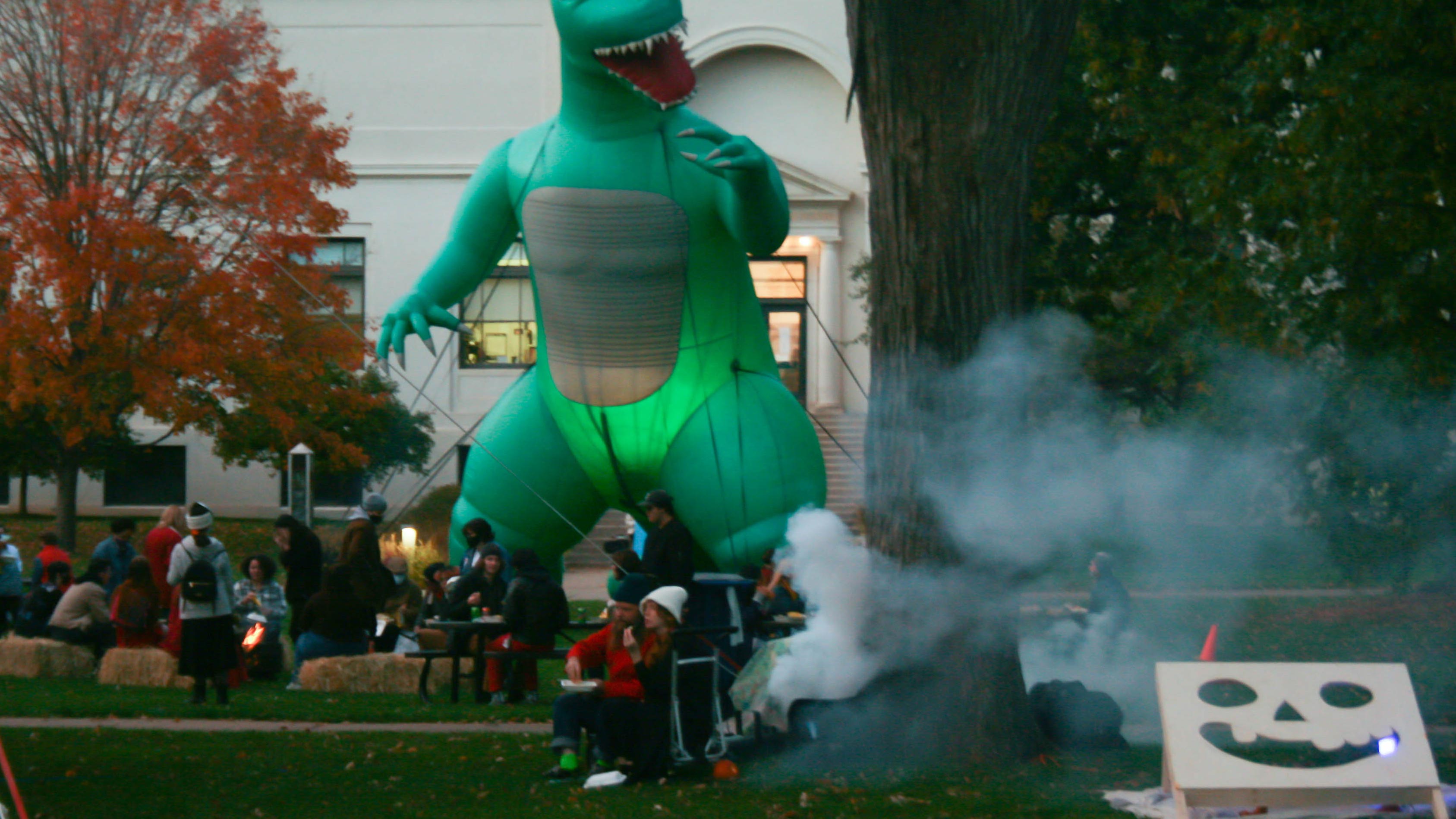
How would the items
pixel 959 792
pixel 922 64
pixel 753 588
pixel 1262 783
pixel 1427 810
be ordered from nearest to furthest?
pixel 1262 783
pixel 1427 810
pixel 959 792
pixel 922 64
pixel 753 588

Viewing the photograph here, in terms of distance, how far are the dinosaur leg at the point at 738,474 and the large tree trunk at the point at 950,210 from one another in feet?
5.21

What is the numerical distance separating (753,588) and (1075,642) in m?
3.21

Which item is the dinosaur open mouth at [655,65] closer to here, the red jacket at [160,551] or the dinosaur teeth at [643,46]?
the dinosaur teeth at [643,46]

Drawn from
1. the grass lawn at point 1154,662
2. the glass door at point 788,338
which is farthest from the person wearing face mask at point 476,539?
the glass door at point 788,338

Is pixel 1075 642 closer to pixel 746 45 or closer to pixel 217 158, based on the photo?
pixel 217 158

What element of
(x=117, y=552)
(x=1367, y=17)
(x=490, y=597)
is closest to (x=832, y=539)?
(x=490, y=597)

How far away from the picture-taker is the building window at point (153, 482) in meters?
29.0

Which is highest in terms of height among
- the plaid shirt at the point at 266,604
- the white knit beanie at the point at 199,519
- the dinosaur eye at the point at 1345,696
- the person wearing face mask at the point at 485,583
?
the white knit beanie at the point at 199,519

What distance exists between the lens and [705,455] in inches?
324

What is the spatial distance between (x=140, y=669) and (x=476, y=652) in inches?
111

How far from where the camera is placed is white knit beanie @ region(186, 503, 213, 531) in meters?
9.41

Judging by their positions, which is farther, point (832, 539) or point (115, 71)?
point (115, 71)

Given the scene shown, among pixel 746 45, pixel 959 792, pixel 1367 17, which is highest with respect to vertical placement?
pixel 746 45

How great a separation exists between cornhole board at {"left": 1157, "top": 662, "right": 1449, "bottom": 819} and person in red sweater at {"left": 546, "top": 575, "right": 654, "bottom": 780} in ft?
8.13
